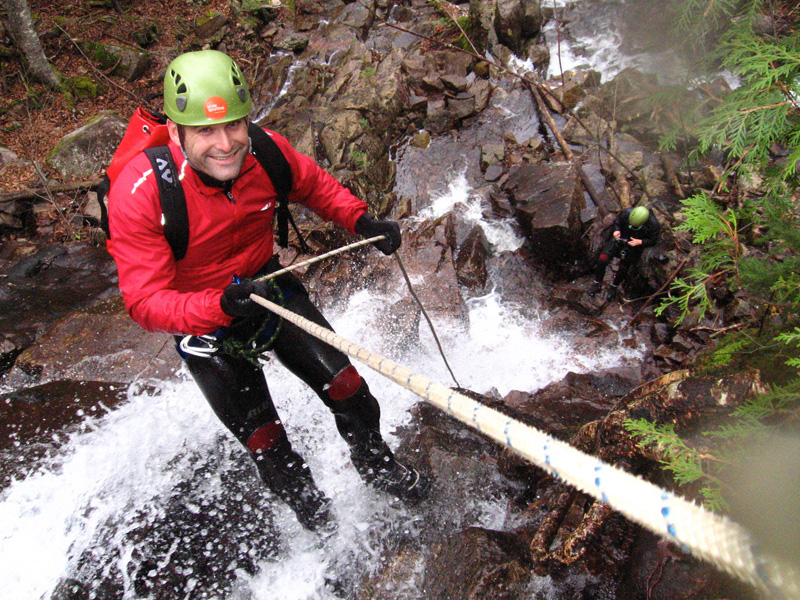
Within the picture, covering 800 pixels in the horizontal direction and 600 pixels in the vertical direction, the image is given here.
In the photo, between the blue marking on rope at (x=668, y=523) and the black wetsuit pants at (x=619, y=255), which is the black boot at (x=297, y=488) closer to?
the blue marking on rope at (x=668, y=523)

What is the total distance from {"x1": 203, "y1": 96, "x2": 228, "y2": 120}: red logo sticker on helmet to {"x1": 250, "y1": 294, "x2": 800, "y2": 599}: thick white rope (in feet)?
7.34

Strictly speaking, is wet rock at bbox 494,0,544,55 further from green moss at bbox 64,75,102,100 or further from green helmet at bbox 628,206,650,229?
green moss at bbox 64,75,102,100

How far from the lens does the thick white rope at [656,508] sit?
36.8 inches

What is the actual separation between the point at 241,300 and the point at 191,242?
590 mm

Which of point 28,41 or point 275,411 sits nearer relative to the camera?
point 275,411

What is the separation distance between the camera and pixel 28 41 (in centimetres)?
930

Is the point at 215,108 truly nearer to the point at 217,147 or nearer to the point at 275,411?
the point at 217,147

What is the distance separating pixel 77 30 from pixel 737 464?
15452 millimetres

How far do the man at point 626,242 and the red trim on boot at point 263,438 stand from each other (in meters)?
5.56

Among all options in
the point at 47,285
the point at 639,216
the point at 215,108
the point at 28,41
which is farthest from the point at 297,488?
the point at 28,41

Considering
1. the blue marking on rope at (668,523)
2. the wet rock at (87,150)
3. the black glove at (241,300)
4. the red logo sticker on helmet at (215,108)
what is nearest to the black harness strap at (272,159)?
the red logo sticker on helmet at (215,108)

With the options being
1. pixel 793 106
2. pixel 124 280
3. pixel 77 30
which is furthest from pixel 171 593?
pixel 77 30

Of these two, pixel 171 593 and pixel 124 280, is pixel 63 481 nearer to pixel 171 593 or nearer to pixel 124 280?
pixel 171 593

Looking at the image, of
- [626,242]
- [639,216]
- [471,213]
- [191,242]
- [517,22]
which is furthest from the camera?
[517,22]
